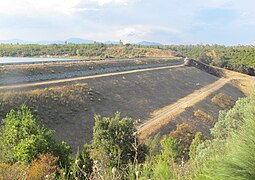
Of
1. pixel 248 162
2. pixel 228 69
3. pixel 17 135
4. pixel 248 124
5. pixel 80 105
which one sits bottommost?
pixel 228 69

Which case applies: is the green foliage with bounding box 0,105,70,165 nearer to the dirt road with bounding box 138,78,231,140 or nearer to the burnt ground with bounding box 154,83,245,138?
the dirt road with bounding box 138,78,231,140

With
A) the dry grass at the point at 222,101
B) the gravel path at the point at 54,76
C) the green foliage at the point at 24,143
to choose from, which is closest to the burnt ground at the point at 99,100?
the gravel path at the point at 54,76

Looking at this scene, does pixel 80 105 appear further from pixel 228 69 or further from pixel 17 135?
pixel 228 69

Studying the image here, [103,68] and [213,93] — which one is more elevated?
[103,68]

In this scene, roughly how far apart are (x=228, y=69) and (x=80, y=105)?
78073 mm

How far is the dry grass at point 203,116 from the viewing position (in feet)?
140

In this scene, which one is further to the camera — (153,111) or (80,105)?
(153,111)

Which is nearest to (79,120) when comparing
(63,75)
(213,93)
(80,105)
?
(80,105)

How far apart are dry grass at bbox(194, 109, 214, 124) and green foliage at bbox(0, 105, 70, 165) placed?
96.2 feet

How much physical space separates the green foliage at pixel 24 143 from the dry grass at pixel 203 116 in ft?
96.2

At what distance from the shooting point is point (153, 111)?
4647 centimetres

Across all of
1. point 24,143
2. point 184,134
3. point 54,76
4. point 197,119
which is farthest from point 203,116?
point 24,143

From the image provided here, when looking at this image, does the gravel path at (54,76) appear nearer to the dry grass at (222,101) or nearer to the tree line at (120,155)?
the dry grass at (222,101)

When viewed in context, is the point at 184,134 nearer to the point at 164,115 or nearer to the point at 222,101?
the point at 164,115
